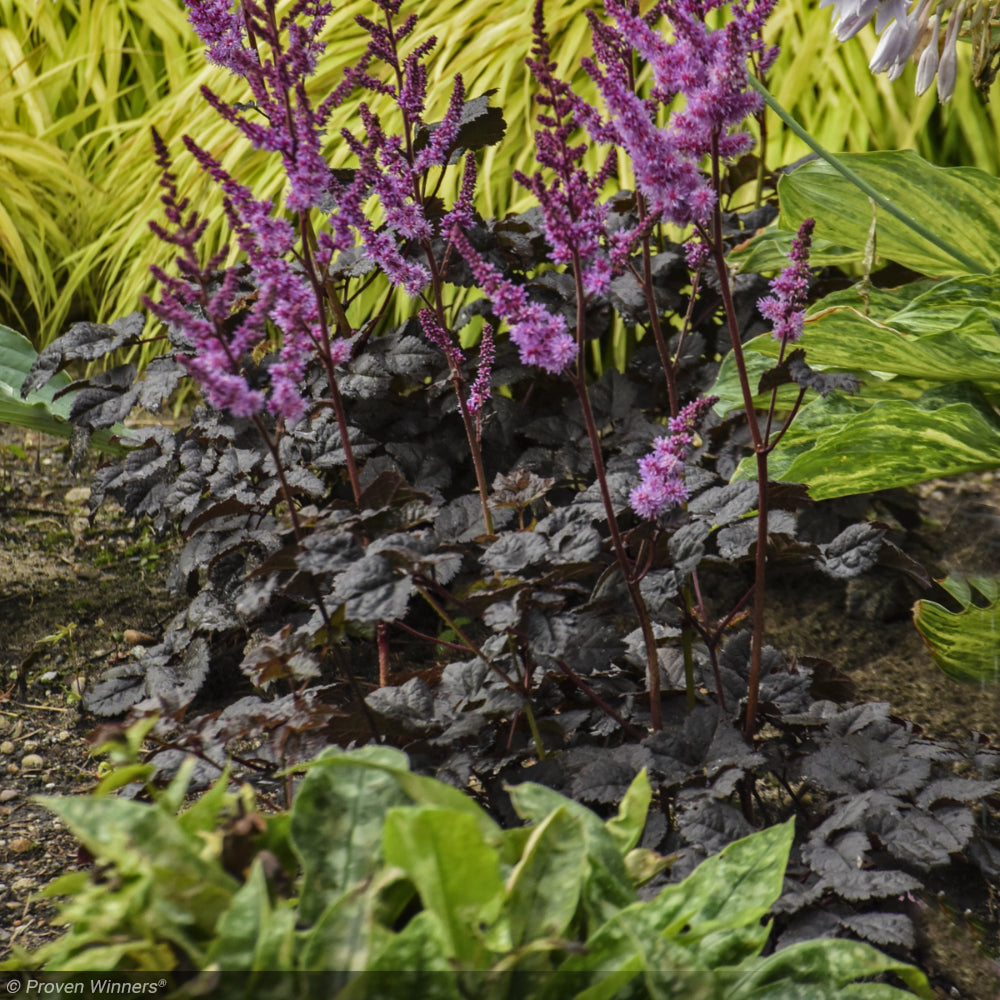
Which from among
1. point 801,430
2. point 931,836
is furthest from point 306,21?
point 931,836

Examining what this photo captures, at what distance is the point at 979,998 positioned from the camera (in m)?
1.00

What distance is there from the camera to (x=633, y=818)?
0.84m

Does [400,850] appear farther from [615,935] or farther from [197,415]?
[197,415]

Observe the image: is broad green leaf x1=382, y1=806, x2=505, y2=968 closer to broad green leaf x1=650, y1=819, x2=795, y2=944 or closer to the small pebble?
broad green leaf x1=650, y1=819, x2=795, y2=944

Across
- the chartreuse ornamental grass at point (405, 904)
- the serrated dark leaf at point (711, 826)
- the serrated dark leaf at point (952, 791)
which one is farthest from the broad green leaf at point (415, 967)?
the serrated dark leaf at point (952, 791)

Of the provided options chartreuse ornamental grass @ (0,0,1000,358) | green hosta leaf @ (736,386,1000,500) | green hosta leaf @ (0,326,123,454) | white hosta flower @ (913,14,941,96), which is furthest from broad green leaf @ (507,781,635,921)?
chartreuse ornamental grass @ (0,0,1000,358)

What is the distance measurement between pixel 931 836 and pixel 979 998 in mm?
200

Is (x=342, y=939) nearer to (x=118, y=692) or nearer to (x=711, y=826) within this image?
(x=711, y=826)

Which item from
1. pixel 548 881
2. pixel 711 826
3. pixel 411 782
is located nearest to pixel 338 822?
pixel 411 782

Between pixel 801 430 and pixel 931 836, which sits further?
pixel 801 430

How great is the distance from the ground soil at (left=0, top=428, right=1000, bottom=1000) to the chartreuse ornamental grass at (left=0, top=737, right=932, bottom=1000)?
409mm

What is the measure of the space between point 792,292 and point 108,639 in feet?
4.46

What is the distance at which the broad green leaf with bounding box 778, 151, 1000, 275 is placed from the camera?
157cm

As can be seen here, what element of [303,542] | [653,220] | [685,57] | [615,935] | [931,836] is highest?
[685,57]
